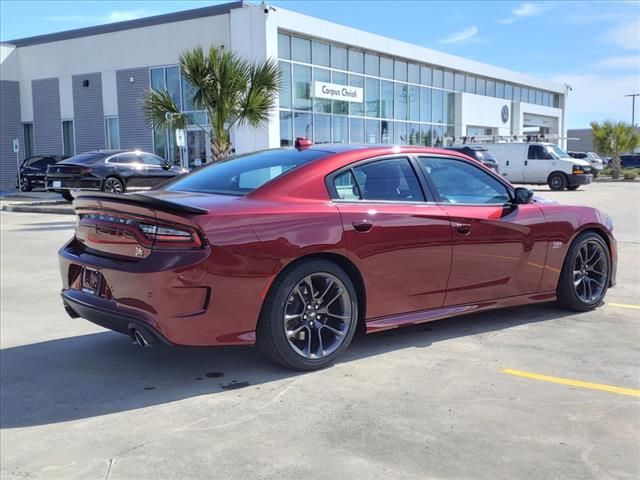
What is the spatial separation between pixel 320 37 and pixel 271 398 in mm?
26173

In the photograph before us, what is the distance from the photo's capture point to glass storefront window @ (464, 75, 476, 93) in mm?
41531

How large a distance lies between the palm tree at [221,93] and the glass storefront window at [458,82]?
25277 mm

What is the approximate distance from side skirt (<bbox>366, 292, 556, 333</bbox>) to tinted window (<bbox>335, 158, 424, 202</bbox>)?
2.84ft

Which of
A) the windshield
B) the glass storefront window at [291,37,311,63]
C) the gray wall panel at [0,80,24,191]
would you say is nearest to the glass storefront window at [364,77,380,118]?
the glass storefront window at [291,37,311,63]

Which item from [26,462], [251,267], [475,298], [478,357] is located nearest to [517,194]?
[475,298]

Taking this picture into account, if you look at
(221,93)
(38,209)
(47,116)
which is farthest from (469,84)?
(38,209)

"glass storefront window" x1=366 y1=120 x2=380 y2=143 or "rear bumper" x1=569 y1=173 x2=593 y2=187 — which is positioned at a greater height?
"glass storefront window" x1=366 y1=120 x2=380 y2=143

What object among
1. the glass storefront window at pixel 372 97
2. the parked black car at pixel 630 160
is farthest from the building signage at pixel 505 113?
the glass storefront window at pixel 372 97

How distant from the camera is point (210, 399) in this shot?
3.94 metres

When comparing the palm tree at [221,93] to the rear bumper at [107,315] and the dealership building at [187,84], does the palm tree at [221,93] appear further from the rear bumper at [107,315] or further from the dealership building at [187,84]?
the rear bumper at [107,315]

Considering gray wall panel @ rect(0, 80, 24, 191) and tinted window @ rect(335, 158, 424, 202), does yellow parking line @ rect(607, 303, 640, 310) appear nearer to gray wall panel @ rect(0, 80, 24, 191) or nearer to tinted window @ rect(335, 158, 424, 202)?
tinted window @ rect(335, 158, 424, 202)

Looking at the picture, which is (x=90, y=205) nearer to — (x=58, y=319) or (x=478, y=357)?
(x=58, y=319)

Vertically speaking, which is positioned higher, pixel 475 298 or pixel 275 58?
pixel 275 58

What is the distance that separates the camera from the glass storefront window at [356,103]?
3102 centimetres
